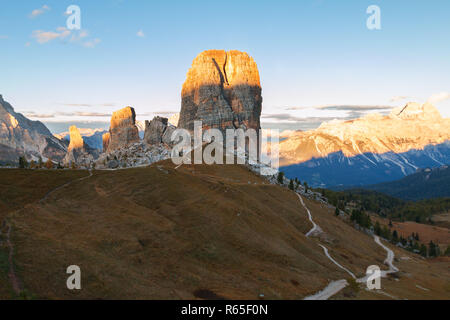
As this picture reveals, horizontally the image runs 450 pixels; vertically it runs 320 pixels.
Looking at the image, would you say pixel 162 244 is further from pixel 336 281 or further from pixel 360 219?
pixel 360 219

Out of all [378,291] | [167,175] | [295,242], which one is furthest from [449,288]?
[167,175]

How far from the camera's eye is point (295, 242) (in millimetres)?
105250

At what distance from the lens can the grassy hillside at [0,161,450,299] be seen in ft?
178

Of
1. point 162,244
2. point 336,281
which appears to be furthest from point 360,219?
point 162,244

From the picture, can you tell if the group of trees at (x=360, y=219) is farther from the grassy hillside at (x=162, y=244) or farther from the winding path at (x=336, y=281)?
the grassy hillside at (x=162, y=244)

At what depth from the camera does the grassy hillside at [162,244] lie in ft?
178

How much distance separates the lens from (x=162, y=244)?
77062 mm

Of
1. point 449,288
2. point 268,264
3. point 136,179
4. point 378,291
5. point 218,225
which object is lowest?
point 449,288

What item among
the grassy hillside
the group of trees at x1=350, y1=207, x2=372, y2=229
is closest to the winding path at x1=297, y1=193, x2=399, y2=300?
the grassy hillside

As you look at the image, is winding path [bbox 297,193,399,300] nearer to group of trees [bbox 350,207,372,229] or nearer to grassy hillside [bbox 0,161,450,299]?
grassy hillside [bbox 0,161,450,299]

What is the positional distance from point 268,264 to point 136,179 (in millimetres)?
67961
